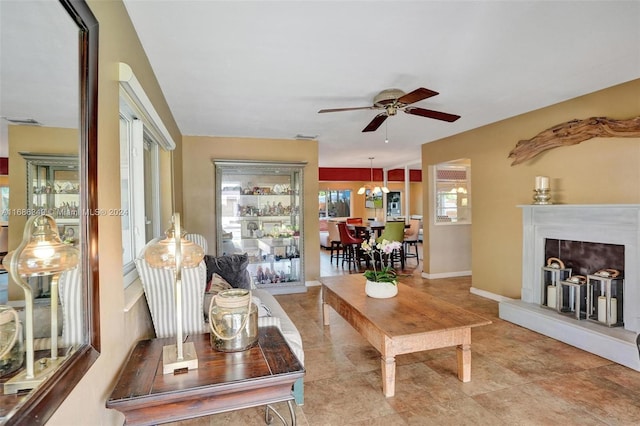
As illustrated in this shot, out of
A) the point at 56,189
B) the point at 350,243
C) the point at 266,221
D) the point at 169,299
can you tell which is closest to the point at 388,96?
the point at 169,299

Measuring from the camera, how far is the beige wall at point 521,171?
10.3ft

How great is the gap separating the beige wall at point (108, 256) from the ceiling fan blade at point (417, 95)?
6.34 feet

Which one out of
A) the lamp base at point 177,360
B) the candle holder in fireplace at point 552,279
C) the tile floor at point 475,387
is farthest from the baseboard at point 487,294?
the lamp base at point 177,360

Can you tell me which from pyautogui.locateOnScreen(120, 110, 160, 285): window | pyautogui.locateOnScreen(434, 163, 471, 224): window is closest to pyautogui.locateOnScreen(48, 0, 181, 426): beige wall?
pyautogui.locateOnScreen(120, 110, 160, 285): window

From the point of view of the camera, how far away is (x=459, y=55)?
2455 millimetres

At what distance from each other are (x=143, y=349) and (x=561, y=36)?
3.15 metres

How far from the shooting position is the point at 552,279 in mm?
3674

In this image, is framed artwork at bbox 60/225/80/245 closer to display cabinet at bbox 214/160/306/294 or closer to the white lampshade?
the white lampshade

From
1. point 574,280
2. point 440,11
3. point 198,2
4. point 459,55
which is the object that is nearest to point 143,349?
point 198,2

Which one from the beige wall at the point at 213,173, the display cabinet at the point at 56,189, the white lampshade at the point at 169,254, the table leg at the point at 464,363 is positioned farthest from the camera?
the beige wall at the point at 213,173

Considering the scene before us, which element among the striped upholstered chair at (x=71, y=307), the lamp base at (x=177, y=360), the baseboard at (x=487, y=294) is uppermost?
the striped upholstered chair at (x=71, y=307)

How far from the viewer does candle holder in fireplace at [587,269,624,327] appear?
3.04 m

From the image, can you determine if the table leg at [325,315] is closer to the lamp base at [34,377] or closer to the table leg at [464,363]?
the table leg at [464,363]

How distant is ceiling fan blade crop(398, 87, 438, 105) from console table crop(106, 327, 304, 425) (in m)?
2.05
